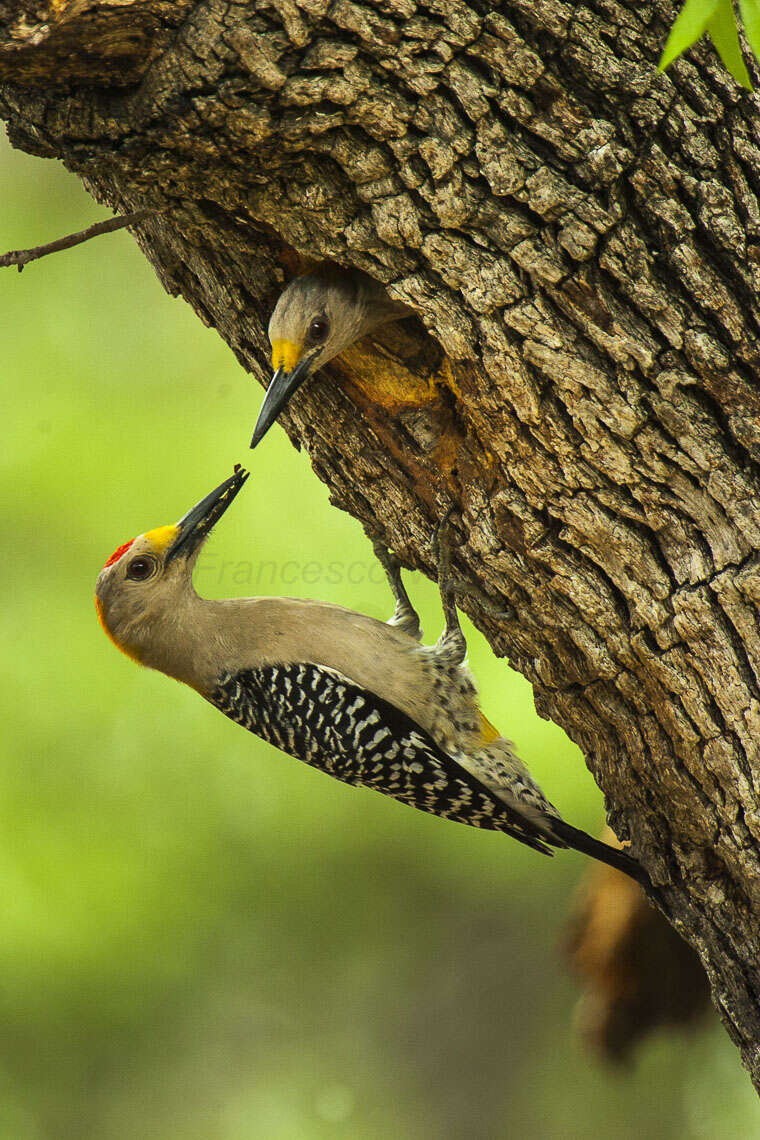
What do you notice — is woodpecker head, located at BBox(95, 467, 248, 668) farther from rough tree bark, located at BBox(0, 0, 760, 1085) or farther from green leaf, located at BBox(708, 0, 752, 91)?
green leaf, located at BBox(708, 0, 752, 91)

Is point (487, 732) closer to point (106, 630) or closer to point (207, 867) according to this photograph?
point (106, 630)

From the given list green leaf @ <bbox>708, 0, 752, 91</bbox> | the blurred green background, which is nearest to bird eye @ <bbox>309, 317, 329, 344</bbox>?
green leaf @ <bbox>708, 0, 752, 91</bbox>


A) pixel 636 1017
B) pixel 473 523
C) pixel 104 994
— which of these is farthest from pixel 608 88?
pixel 104 994

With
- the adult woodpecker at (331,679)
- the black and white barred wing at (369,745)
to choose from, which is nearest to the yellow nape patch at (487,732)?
the adult woodpecker at (331,679)

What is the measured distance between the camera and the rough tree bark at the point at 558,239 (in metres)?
2.25

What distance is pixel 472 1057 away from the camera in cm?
698

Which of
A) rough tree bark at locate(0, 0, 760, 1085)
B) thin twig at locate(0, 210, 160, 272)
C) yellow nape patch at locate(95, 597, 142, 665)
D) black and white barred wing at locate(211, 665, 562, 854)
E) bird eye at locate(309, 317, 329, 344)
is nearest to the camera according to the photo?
rough tree bark at locate(0, 0, 760, 1085)

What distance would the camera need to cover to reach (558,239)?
2367 mm

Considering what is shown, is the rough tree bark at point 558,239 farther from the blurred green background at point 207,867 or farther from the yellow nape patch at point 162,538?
the blurred green background at point 207,867

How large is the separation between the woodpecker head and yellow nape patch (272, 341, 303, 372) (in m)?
0.86

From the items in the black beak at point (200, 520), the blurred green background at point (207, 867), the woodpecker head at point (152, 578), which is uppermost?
the black beak at point (200, 520)

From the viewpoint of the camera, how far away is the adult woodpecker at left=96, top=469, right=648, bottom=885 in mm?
3725

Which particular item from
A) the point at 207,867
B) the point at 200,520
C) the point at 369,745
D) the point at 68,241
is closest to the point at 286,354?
the point at 68,241

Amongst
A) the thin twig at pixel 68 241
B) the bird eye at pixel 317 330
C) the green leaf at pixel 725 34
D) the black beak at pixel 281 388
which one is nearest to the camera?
the green leaf at pixel 725 34
